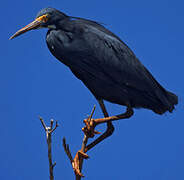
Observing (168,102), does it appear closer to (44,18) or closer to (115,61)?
(115,61)

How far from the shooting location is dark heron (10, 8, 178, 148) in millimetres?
1747

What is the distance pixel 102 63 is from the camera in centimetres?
176

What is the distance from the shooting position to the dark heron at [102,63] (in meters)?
1.75

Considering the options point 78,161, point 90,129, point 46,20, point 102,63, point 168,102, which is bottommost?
point 78,161

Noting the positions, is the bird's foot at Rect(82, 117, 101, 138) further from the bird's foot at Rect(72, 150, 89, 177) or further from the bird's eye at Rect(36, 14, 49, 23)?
the bird's eye at Rect(36, 14, 49, 23)

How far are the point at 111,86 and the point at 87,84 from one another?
0.13m

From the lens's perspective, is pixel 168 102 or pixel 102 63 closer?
pixel 102 63

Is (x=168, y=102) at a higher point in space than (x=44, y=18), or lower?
lower

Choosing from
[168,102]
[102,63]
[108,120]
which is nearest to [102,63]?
[102,63]

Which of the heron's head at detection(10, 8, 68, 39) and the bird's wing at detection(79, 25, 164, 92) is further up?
the heron's head at detection(10, 8, 68, 39)

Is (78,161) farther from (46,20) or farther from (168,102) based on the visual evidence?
(46,20)

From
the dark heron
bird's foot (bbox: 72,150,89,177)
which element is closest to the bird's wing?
the dark heron

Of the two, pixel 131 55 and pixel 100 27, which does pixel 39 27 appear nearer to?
pixel 100 27

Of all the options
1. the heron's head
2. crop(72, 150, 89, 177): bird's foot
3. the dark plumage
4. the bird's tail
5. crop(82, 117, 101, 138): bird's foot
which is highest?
the heron's head
